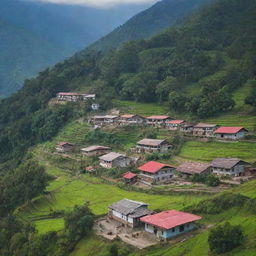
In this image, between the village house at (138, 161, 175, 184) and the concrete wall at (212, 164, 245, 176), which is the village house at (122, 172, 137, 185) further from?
the concrete wall at (212, 164, 245, 176)

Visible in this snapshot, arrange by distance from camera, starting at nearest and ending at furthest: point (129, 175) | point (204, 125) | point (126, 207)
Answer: point (126, 207)
point (129, 175)
point (204, 125)

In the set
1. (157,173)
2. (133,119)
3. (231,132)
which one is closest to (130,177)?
(157,173)

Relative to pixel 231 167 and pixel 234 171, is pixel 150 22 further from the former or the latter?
pixel 231 167

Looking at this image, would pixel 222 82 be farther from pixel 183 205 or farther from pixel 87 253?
pixel 87 253

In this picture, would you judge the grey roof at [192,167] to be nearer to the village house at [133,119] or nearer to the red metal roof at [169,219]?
the red metal roof at [169,219]

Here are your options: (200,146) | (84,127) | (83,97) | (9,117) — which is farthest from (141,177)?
(9,117)
